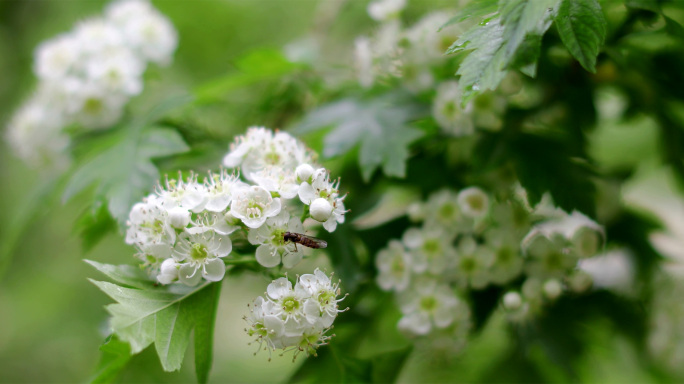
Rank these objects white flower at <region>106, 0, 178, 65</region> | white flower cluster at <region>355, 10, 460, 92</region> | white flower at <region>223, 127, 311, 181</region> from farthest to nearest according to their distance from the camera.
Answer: white flower at <region>106, 0, 178, 65</region> → white flower cluster at <region>355, 10, 460, 92</region> → white flower at <region>223, 127, 311, 181</region>

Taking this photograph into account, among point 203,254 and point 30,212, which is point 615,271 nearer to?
point 203,254

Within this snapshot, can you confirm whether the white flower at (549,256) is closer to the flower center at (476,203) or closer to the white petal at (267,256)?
the flower center at (476,203)

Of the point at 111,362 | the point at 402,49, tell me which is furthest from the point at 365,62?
the point at 111,362

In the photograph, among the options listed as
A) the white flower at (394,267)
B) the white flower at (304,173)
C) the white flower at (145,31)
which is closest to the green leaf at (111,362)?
the white flower at (304,173)

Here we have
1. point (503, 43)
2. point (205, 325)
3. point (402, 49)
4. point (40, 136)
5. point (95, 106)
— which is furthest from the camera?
Result: point (40, 136)

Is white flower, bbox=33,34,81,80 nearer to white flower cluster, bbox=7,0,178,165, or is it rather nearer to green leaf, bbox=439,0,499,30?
white flower cluster, bbox=7,0,178,165

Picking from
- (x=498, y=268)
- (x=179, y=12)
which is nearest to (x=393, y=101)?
(x=498, y=268)

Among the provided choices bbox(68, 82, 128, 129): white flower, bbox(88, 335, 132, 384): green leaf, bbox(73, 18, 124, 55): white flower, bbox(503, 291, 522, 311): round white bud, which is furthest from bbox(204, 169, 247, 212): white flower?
bbox(73, 18, 124, 55): white flower
